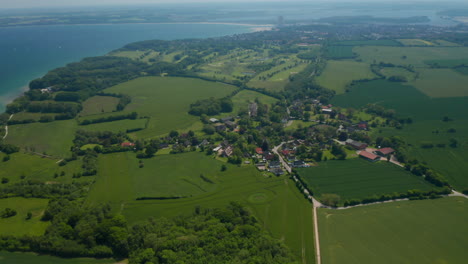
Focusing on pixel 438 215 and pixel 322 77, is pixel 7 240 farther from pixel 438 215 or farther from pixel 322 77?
pixel 322 77

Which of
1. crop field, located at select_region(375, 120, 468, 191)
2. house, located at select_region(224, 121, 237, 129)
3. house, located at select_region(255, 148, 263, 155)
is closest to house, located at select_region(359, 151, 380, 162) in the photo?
crop field, located at select_region(375, 120, 468, 191)

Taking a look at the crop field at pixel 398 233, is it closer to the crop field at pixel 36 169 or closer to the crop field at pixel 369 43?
the crop field at pixel 36 169

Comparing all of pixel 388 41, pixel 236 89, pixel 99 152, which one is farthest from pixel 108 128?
pixel 388 41

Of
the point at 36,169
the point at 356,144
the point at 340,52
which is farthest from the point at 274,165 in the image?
the point at 340,52

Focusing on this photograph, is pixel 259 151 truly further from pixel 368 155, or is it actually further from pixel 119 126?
pixel 119 126

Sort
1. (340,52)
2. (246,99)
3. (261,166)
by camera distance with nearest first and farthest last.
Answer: (261,166) → (246,99) → (340,52)

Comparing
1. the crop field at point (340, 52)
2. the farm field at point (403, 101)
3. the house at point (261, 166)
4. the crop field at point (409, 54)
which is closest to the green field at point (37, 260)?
the house at point (261, 166)

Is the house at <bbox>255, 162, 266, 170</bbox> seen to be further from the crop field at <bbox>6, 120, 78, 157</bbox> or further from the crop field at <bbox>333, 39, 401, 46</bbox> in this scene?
the crop field at <bbox>333, 39, 401, 46</bbox>
